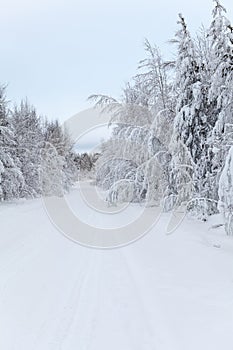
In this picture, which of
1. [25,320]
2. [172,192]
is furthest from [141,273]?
[172,192]

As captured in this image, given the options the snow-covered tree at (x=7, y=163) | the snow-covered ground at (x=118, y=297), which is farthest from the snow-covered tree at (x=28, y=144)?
the snow-covered ground at (x=118, y=297)

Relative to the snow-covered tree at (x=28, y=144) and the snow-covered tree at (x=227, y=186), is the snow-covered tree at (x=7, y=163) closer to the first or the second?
the snow-covered tree at (x=28, y=144)

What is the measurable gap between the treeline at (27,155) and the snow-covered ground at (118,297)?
1714 cm

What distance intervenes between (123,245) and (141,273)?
104 inches

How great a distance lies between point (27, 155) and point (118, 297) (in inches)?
995

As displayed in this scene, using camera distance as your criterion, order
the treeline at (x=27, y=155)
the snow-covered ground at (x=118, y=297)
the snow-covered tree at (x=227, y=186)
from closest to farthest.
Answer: the snow-covered ground at (x=118, y=297)
the snow-covered tree at (x=227, y=186)
the treeline at (x=27, y=155)

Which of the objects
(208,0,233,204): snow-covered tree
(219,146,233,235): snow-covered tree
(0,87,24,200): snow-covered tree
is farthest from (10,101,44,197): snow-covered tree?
(219,146,233,235): snow-covered tree

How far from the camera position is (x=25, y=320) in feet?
13.9

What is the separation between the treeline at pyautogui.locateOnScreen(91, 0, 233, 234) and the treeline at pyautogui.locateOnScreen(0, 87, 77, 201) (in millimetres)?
7738

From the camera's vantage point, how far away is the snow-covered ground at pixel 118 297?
3.75 metres

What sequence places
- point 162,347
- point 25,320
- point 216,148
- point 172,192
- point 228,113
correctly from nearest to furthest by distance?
point 162,347 < point 25,320 < point 216,148 < point 228,113 < point 172,192

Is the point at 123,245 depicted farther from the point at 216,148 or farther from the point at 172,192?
the point at 172,192

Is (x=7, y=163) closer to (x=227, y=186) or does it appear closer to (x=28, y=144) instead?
(x=28, y=144)

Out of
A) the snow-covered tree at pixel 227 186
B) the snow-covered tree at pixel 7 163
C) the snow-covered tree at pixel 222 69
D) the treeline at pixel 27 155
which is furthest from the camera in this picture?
the treeline at pixel 27 155
